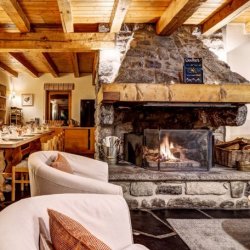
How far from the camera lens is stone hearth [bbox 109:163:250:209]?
3506mm

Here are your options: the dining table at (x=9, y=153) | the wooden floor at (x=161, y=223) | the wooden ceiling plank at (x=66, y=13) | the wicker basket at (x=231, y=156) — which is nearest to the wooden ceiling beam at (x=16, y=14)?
the wooden ceiling plank at (x=66, y=13)

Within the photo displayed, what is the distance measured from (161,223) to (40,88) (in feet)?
26.2

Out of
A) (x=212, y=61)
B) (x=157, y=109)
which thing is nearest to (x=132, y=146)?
(x=157, y=109)

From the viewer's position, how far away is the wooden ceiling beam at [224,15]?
11.2ft

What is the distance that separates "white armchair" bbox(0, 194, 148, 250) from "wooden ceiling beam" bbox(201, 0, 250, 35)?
116 inches

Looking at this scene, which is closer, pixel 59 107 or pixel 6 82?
pixel 6 82

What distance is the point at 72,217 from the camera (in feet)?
4.10

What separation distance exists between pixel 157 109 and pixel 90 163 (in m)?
1.76

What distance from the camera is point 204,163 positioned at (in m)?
3.71

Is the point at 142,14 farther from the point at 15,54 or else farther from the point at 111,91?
the point at 15,54

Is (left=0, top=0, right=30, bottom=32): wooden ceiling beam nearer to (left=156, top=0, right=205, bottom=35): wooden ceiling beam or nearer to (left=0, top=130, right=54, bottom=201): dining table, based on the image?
(left=0, top=130, right=54, bottom=201): dining table

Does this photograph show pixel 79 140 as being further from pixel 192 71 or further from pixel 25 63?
pixel 192 71

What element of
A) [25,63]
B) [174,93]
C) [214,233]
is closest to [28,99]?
[25,63]

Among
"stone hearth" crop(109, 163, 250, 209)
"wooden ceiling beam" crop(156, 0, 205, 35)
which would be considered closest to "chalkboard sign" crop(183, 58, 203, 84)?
"wooden ceiling beam" crop(156, 0, 205, 35)
